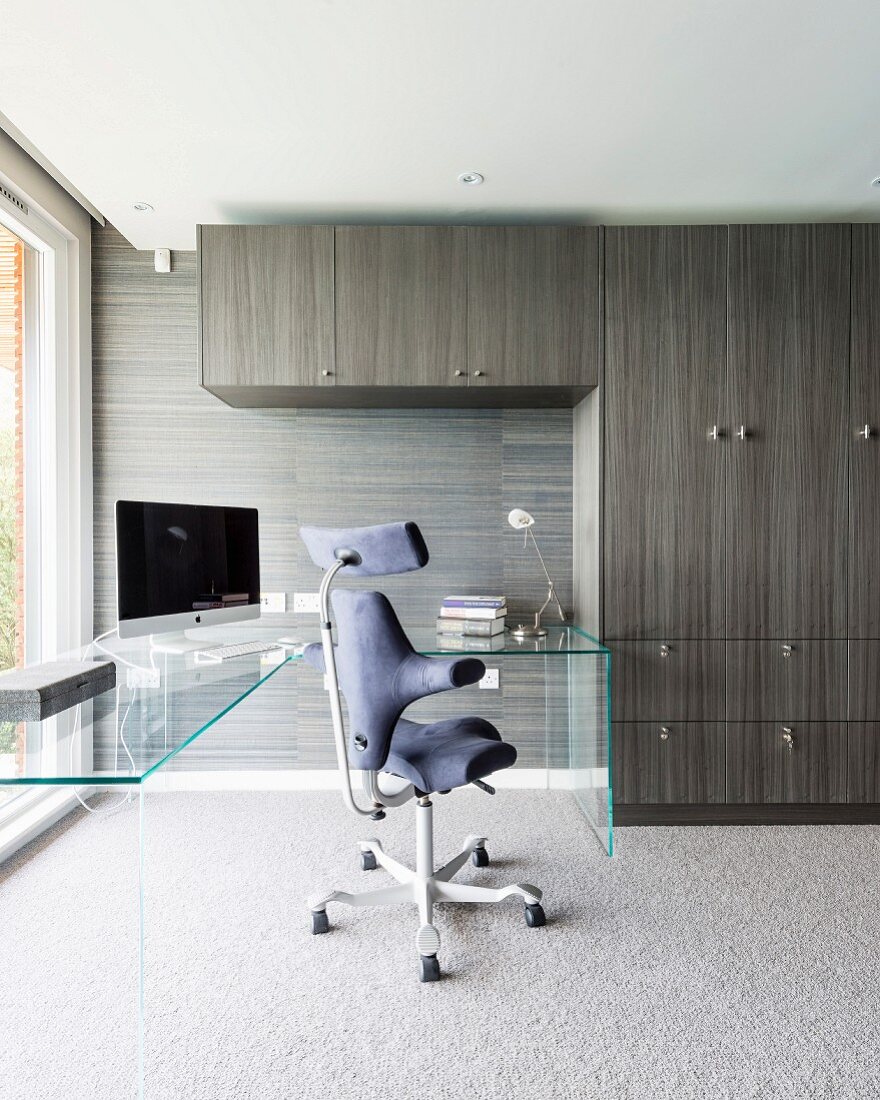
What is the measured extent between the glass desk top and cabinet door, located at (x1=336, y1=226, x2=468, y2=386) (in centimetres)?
114

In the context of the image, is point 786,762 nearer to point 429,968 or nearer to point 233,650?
point 429,968

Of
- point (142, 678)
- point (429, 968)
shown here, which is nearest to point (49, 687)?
point (142, 678)

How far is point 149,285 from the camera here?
3.19 m

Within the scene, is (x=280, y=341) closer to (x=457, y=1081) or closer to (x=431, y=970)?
(x=431, y=970)

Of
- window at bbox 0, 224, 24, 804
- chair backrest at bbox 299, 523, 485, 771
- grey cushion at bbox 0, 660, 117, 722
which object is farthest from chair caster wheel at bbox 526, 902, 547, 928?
window at bbox 0, 224, 24, 804

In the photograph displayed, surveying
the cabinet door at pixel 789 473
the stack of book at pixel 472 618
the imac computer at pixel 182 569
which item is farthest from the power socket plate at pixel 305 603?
the cabinet door at pixel 789 473

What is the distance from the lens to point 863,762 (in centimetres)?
281

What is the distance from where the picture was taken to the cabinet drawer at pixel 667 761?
2.79 m

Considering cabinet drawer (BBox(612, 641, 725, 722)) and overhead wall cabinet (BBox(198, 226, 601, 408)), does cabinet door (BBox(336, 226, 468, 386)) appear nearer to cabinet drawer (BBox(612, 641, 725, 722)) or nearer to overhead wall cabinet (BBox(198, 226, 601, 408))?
overhead wall cabinet (BBox(198, 226, 601, 408))

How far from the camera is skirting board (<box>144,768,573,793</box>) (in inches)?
126

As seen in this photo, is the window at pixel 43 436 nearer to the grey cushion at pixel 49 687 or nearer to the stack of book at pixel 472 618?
the grey cushion at pixel 49 687

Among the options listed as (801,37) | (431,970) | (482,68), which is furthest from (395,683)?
(801,37)

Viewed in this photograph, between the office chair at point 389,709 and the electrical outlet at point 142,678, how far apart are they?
0.42 m

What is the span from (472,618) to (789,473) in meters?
1.36
